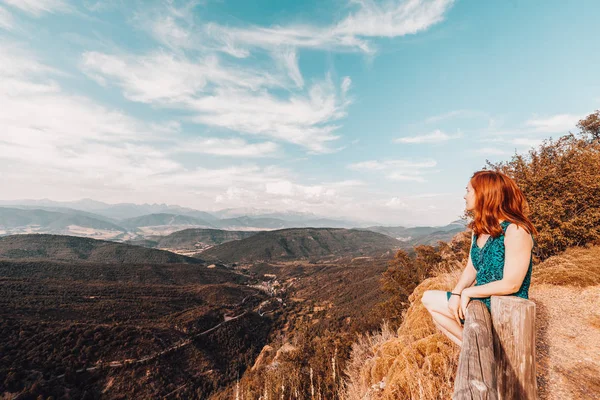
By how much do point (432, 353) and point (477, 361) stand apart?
363cm

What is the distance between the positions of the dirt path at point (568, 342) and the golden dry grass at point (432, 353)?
22 mm

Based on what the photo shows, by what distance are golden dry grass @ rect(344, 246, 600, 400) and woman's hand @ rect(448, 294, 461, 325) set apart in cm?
117

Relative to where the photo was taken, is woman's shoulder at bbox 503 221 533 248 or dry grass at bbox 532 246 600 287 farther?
dry grass at bbox 532 246 600 287

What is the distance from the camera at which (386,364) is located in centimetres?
616

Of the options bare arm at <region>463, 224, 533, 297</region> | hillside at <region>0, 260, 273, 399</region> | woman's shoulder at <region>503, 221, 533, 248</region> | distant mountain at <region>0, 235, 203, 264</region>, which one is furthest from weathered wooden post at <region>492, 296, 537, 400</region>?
distant mountain at <region>0, 235, 203, 264</region>

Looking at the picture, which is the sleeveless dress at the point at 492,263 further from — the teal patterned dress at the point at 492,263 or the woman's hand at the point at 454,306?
the woman's hand at the point at 454,306

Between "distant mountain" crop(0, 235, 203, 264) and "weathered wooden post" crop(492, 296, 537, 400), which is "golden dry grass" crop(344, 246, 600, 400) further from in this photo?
"distant mountain" crop(0, 235, 203, 264)

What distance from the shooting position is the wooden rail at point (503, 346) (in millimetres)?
1974

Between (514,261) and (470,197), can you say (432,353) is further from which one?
(470,197)

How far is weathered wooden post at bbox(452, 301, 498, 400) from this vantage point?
168cm

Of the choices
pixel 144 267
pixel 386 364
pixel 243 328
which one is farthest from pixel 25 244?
pixel 386 364

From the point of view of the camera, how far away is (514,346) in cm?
227

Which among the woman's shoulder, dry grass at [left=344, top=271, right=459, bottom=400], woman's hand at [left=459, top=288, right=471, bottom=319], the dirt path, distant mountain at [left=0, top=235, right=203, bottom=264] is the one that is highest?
the woman's shoulder

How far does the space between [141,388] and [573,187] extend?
61.4 meters
